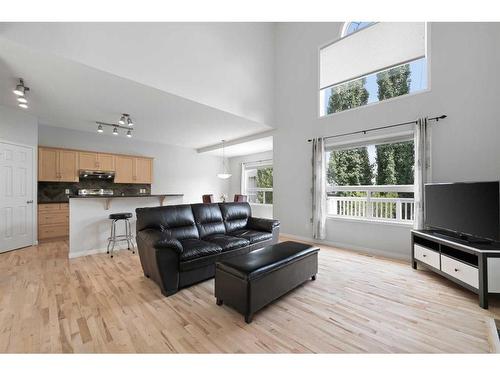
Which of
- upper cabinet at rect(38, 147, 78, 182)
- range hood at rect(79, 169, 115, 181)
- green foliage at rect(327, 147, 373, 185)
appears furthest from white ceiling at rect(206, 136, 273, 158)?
upper cabinet at rect(38, 147, 78, 182)

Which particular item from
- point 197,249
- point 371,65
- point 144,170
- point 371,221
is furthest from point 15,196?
point 371,65

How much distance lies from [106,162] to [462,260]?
701 centimetres

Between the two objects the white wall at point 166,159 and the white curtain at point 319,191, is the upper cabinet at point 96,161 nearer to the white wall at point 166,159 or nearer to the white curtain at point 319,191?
the white wall at point 166,159

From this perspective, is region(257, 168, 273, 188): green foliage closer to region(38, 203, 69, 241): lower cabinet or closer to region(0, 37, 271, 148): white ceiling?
region(0, 37, 271, 148): white ceiling

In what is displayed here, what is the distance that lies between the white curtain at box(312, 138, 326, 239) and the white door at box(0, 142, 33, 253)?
567cm

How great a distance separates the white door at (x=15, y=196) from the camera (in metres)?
3.85

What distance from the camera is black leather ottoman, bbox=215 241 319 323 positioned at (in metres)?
1.86

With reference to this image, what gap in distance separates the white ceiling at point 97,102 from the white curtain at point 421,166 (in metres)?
3.01

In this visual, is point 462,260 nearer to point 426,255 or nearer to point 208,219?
point 426,255

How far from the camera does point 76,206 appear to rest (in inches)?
144

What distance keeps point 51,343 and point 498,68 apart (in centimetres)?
549

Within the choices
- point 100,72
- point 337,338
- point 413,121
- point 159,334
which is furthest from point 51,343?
point 413,121

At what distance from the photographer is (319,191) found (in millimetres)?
4453
